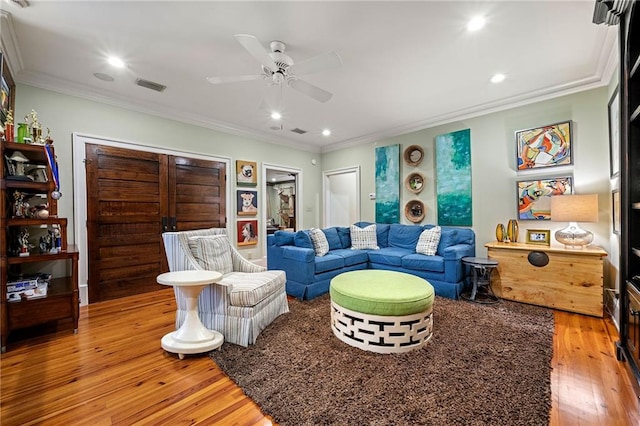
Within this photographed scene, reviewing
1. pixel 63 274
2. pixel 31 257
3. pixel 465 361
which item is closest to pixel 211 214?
pixel 63 274

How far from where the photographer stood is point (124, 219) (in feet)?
12.0

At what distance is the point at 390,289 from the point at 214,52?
270 centimetres

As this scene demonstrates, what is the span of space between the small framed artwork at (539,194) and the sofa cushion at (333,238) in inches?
102

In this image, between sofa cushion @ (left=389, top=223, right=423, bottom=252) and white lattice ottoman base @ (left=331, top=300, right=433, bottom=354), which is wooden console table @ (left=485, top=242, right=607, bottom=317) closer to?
sofa cushion @ (left=389, top=223, right=423, bottom=252)

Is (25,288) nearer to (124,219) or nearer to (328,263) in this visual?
(124,219)

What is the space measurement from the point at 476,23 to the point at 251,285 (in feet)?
9.39

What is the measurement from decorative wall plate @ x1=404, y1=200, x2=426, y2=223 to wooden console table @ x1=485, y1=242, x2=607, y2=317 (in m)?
1.37

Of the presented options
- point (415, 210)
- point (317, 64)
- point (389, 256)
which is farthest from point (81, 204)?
point (415, 210)

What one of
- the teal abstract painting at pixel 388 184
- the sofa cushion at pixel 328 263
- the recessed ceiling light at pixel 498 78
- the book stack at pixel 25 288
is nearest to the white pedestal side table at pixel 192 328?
the book stack at pixel 25 288

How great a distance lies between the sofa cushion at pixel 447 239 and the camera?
401 cm

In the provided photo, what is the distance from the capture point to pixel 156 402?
5.41 ft

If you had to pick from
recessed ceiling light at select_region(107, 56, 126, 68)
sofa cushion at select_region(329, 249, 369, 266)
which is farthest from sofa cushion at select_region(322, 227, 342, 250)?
recessed ceiling light at select_region(107, 56, 126, 68)

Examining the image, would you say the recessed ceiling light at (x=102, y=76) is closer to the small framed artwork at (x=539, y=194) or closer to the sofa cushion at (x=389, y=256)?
the sofa cushion at (x=389, y=256)

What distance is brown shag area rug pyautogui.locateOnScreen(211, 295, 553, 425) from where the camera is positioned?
4.95 ft
